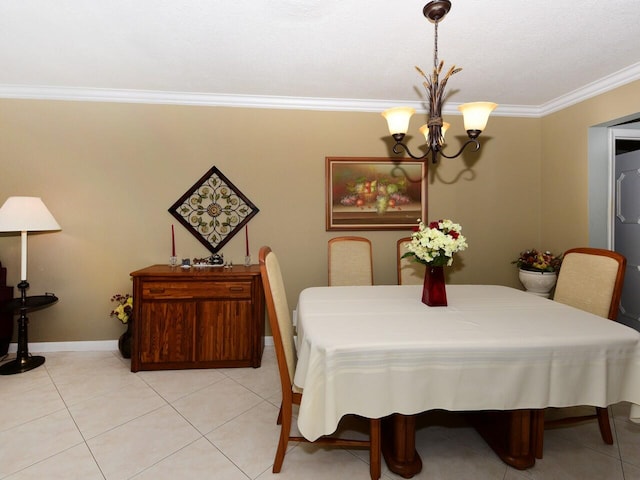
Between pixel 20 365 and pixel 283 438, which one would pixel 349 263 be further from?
pixel 20 365

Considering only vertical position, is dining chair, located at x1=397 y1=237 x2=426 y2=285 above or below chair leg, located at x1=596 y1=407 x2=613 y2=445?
above

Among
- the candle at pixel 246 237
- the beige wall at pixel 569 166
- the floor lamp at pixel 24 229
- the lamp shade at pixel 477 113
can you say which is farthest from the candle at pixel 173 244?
the beige wall at pixel 569 166

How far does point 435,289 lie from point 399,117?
3.33ft

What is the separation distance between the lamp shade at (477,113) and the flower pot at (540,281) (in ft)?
6.13

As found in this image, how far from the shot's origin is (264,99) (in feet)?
9.86

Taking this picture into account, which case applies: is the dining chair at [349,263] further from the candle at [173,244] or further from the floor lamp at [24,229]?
the floor lamp at [24,229]

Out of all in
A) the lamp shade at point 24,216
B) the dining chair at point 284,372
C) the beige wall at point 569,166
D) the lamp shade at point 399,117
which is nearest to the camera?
the dining chair at point 284,372

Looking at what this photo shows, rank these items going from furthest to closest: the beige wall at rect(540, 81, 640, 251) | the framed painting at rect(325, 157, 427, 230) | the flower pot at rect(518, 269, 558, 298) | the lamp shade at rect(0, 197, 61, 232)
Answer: the framed painting at rect(325, 157, 427, 230)
the flower pot at rect(518, 269, 558, 298)
the beige wall at rect(540, 81, 640, 251)
the lamp shade at rect(0, 197, 61, 232)

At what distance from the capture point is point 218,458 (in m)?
1.63

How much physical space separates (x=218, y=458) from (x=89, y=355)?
6.59 feet

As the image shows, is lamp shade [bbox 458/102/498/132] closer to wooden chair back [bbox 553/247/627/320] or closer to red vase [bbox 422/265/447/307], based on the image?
red vase [bbox 422/265/447/307]

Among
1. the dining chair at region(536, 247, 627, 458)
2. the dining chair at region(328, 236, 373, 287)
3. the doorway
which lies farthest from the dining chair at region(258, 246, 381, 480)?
the doorway

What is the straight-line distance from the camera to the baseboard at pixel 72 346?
291 cm

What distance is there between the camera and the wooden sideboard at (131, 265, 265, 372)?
2.54 meters
